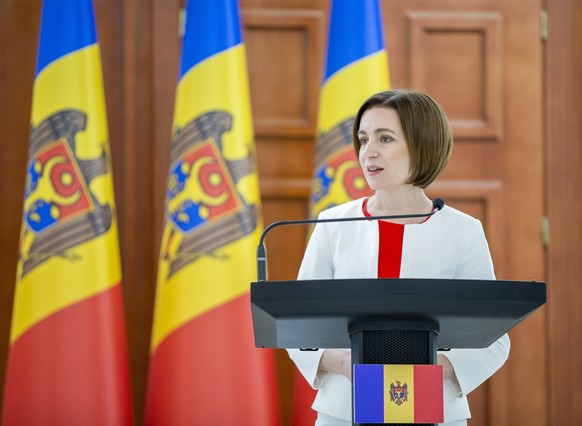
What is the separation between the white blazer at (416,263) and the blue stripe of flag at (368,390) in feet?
1.03

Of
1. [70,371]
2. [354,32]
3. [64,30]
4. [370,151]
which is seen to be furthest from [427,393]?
[64,30]

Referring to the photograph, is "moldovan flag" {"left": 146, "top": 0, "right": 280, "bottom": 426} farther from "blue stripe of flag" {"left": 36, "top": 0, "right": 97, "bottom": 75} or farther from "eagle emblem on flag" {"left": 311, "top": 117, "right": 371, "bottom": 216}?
"blue stripe of flag" {"left": 36, "top": 0, "right": 97, "bottom": 75}

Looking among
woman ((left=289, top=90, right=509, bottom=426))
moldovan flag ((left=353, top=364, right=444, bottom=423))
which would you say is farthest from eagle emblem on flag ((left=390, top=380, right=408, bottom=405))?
woman ((left=289, top=90, right=509, bottom=426))

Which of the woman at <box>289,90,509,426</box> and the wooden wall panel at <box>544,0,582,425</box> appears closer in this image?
the woman at <box>289,90,509,426</box>

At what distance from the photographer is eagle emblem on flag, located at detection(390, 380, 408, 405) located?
108 cm

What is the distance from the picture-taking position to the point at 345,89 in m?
2.71

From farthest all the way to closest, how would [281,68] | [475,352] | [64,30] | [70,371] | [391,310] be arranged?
1. [281,68]
2. [64,30]
3. [70,371]
4. [475,352]
5. [391,310]

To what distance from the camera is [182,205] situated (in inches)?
103

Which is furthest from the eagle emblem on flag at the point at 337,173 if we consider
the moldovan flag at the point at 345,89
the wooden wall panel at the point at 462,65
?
the wooden wall panel at the point at 462,65

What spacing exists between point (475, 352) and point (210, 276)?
133 cm

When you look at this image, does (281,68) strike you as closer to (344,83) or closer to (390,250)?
(344,83)

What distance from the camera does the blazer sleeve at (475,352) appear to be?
1.35 meters

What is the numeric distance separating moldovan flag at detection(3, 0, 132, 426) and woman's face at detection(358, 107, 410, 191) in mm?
1396

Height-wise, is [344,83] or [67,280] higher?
[344,83]
